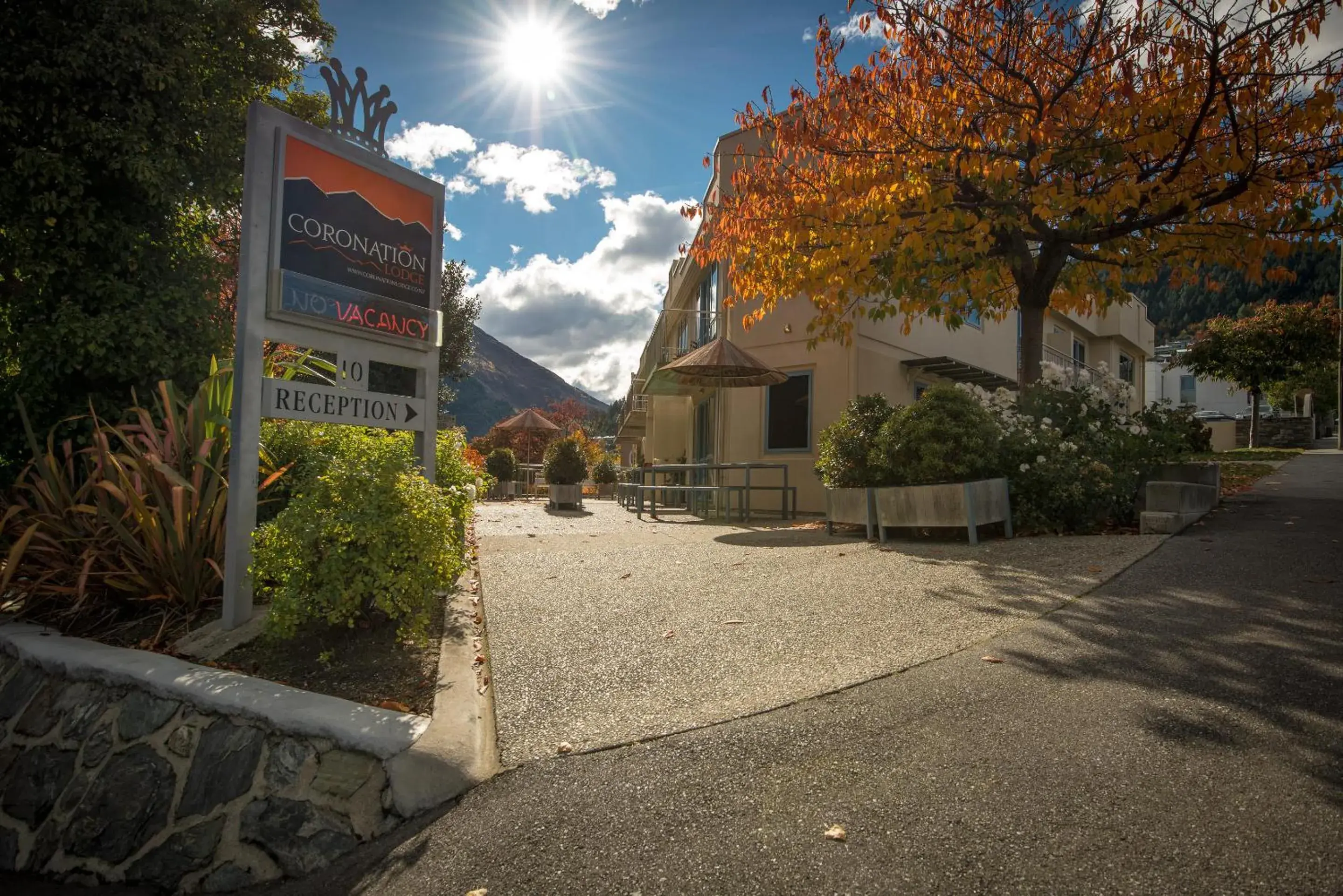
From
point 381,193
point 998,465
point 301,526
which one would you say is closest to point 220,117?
point 381,193

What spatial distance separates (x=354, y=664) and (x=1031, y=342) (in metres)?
7.58

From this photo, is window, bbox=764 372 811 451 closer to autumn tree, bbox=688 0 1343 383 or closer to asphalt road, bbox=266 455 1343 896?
autumn tree, bbox=688 0 1343 383

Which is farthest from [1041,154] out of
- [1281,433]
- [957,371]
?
[1281,433]

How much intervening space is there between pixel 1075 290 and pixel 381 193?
776cm

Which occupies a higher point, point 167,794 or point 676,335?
point 676,335

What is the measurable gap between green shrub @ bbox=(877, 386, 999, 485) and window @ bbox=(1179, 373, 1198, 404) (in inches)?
2263

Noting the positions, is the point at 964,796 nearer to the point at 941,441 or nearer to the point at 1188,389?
the point at 941,441

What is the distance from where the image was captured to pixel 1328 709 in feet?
8.22

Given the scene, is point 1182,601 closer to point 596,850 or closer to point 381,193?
point 596,850

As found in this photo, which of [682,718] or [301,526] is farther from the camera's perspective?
[301,526]

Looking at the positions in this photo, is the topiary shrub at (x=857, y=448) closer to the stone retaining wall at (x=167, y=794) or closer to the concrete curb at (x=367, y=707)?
the concrete curb at (x=367, y=707)

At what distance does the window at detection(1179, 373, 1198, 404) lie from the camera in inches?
2105

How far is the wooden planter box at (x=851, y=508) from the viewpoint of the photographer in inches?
264

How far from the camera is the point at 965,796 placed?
2.12 meters
